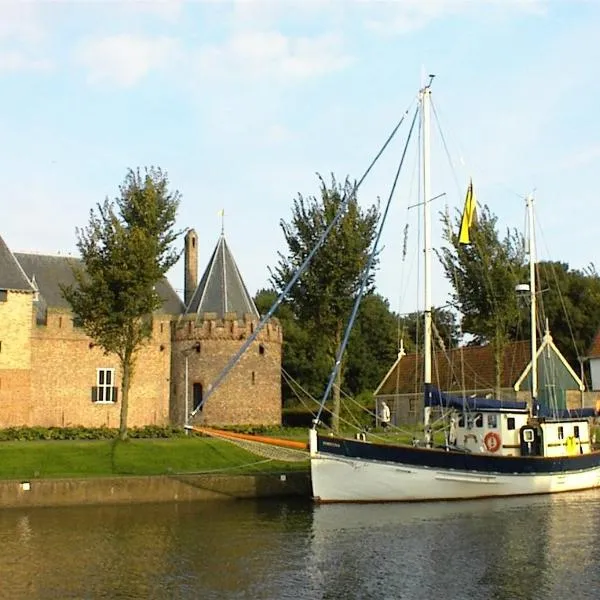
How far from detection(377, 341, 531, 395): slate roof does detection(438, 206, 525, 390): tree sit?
6.92 m

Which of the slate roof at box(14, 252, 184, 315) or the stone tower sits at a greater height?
the slate roof at box(14, 252, 184, 315)

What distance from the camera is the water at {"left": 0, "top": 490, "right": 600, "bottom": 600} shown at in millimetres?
16766

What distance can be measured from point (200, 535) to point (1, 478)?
9613mm

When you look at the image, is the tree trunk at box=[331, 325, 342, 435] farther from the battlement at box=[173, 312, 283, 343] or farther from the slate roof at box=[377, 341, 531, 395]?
the slate roof at box=[377, 341, 531, 395]

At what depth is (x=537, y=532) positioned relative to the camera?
2319 centimetres

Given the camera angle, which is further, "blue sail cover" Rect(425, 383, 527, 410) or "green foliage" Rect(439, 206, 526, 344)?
"green foliage" Rect(439, 206, 526, 344)

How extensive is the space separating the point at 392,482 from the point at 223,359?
Result: 19685 millimetres

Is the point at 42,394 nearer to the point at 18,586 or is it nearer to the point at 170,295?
the point at 170,295

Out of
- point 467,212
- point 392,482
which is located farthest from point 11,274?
point 392,482

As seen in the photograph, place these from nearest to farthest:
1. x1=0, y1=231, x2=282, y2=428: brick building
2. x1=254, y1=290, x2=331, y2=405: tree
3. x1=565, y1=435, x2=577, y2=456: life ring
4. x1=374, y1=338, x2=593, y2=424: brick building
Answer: x1=565, y1=435, x2=577, y2=456: life ring
x1=0, y1=231, x2=282, y2=428: brick building
x1=374, y1=338, x2=593, y2=424: brick building
x1=254, y1=290, x2=331, y2=405: tree

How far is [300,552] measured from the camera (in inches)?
803


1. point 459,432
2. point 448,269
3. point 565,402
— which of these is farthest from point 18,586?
point 565,402

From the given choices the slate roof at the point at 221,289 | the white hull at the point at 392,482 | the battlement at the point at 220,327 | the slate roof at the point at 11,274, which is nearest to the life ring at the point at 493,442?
the white hull at the point at 392,482

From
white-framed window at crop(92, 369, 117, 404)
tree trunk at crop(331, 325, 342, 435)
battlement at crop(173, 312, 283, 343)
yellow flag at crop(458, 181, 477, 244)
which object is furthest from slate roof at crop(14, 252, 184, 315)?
yellow flag at crop(458, 181, 477, 244)
